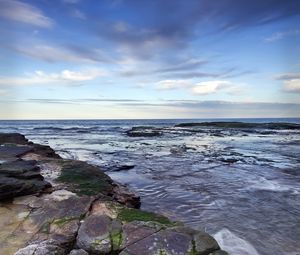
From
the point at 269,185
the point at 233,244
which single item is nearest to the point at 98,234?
the point at 233,244

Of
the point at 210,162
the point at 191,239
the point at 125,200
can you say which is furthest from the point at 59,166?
the point at 210,162

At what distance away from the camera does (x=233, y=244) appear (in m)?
7.13

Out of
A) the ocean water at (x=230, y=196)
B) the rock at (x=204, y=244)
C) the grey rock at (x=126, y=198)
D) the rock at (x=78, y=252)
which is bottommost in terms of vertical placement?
the ocean water at (x=230, y=196)

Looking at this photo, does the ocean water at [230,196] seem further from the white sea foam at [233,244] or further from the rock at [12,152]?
the rock at [12,152]

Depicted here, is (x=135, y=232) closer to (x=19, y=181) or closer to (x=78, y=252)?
(x=78, y=252)

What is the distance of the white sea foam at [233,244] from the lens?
6782mm

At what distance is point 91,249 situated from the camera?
5.61 m

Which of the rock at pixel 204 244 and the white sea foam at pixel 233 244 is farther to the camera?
the white sea foam at pixel 233 244

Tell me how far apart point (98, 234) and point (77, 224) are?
2.29ft

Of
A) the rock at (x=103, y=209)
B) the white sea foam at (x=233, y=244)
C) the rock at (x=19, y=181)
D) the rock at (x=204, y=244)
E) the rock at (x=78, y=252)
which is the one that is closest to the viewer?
the rock at (x=78, y=252)

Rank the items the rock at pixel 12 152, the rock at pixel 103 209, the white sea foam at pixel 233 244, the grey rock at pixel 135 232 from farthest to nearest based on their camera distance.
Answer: the rock at pixel 12 152
the rock at pixel 103 209
the white sea foam at pixel 233 244
the grey rock at pixel 135 232

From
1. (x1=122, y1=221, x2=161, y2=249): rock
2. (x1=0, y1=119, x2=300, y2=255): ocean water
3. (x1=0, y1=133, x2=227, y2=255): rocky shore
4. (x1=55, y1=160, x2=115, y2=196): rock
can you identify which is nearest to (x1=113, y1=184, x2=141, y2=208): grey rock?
(x1=0, y1=133, x2=227, y2=255): rocky shore

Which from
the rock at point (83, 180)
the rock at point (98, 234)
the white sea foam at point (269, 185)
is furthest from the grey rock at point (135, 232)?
the white sea foam at point (269, 185)

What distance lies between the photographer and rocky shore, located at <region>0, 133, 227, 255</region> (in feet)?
18.3
